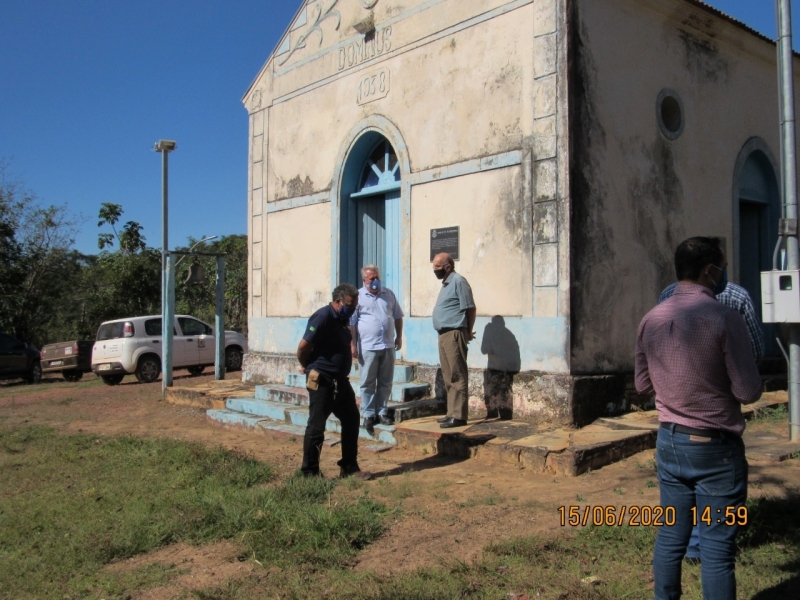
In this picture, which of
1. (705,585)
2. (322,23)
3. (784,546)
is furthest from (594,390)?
(322,23)

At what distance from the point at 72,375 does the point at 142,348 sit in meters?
4.60

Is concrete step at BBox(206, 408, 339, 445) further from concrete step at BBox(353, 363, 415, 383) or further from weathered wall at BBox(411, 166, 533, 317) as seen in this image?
weathered wall at BBox(411, 166, 533, 317)

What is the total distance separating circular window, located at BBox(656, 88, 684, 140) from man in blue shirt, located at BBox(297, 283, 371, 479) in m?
4.93

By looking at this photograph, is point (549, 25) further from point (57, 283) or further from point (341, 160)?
point (57, 283)

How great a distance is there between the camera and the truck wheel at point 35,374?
1916cm

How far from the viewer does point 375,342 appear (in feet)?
24.0

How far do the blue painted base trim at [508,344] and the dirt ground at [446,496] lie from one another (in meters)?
1.40

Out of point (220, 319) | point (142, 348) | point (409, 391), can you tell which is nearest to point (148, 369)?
point (142, 348)

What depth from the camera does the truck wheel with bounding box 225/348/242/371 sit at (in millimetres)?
18594

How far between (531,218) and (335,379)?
3026 millimetres

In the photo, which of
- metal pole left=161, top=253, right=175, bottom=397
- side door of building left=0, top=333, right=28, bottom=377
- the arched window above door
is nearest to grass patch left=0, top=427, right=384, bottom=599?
the arched window above door

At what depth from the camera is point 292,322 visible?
1113 cm

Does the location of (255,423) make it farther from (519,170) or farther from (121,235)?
(121,235)

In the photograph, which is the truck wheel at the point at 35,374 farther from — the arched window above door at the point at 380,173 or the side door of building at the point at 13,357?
the arched window above door at the point at 380,173
